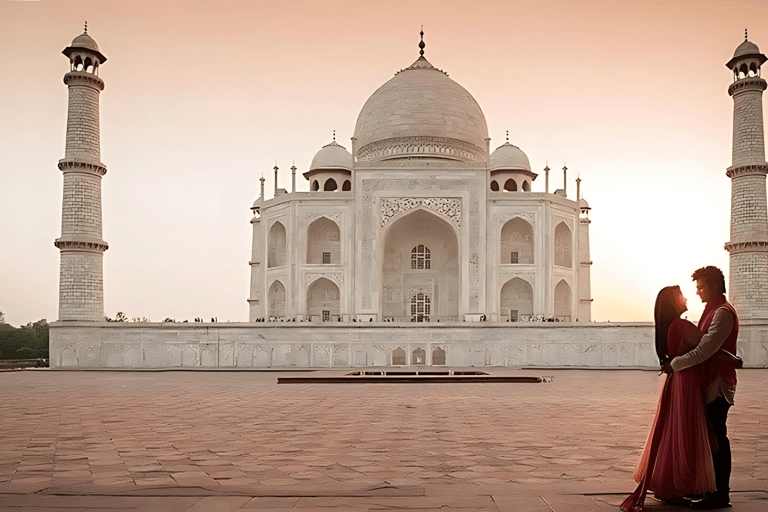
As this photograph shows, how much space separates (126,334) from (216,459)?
60.1 feet

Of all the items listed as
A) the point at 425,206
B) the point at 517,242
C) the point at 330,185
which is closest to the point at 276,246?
the point at 330,185

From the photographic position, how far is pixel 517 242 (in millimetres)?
29031

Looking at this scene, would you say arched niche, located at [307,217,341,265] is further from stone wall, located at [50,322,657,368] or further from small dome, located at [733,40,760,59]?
small dome, located at [733,40,760,59]

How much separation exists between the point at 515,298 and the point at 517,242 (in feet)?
7.34

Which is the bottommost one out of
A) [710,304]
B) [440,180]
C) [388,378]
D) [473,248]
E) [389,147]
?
[388,378]

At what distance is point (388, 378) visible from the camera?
15.1 meters

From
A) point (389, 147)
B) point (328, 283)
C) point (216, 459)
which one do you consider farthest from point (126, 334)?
point (216, 459)

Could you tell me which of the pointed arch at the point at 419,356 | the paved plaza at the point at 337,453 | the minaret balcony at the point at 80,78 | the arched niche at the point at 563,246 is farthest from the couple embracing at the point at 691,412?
the arched niche at the point at 563,246

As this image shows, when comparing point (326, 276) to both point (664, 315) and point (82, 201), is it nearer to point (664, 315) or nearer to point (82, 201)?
point (82, 201)

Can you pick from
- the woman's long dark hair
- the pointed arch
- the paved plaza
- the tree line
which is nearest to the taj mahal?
the pointed arch

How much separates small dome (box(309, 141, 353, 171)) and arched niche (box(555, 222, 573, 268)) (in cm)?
883

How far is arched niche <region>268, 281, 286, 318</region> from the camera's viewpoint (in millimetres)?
28953

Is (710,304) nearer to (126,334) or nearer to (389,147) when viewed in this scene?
(126,334)

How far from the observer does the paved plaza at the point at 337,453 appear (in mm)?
3844
